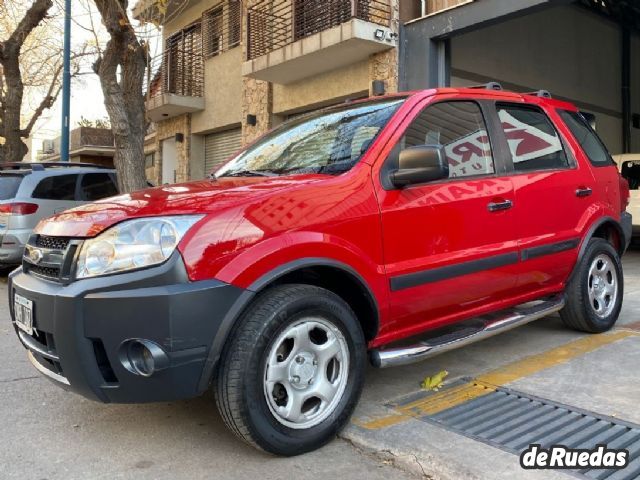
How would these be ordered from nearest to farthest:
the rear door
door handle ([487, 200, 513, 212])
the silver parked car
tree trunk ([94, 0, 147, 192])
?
1. door handle ([487, 200, 513, 212])
2. the rear door
3. the silver parked car
4. tree trunk ([94, 0, 147, 192])

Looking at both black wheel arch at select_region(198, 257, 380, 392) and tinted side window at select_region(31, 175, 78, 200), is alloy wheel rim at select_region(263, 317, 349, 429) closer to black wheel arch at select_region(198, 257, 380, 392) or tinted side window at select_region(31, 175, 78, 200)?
black wheel arch at select_region(198, 257, 380, 392)

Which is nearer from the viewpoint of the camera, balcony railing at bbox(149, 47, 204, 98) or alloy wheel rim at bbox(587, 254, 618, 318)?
alloy wheel rim at bbox(587, 254, 618, 318)

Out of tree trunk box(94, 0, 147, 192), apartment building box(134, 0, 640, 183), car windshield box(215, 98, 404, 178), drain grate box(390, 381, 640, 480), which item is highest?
apartment building box(134, 0, 640, 183)

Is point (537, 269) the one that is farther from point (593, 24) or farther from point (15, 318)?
point (593, 24)

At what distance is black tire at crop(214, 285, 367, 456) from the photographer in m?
2.59

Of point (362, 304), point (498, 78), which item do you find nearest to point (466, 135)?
point (362, 304)

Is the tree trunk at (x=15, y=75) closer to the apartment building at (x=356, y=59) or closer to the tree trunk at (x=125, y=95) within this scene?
the apartment building at (x=356, y=59)

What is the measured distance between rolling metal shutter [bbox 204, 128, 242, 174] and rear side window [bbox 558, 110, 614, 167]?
37.8 ft

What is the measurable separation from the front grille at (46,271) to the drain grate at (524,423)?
197cm

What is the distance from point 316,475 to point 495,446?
0.88 meters

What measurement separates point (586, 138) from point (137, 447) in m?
4.14

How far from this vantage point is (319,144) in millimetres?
3637

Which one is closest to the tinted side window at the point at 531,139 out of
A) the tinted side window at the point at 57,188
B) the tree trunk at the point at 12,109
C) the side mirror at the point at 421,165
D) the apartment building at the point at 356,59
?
the side mirror at the point at 421,165

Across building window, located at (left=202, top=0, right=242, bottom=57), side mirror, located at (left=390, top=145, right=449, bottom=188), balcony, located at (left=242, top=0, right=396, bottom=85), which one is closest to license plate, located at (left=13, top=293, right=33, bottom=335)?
side mirror, located at (left=390, top=145, right=449, bottom=188)
